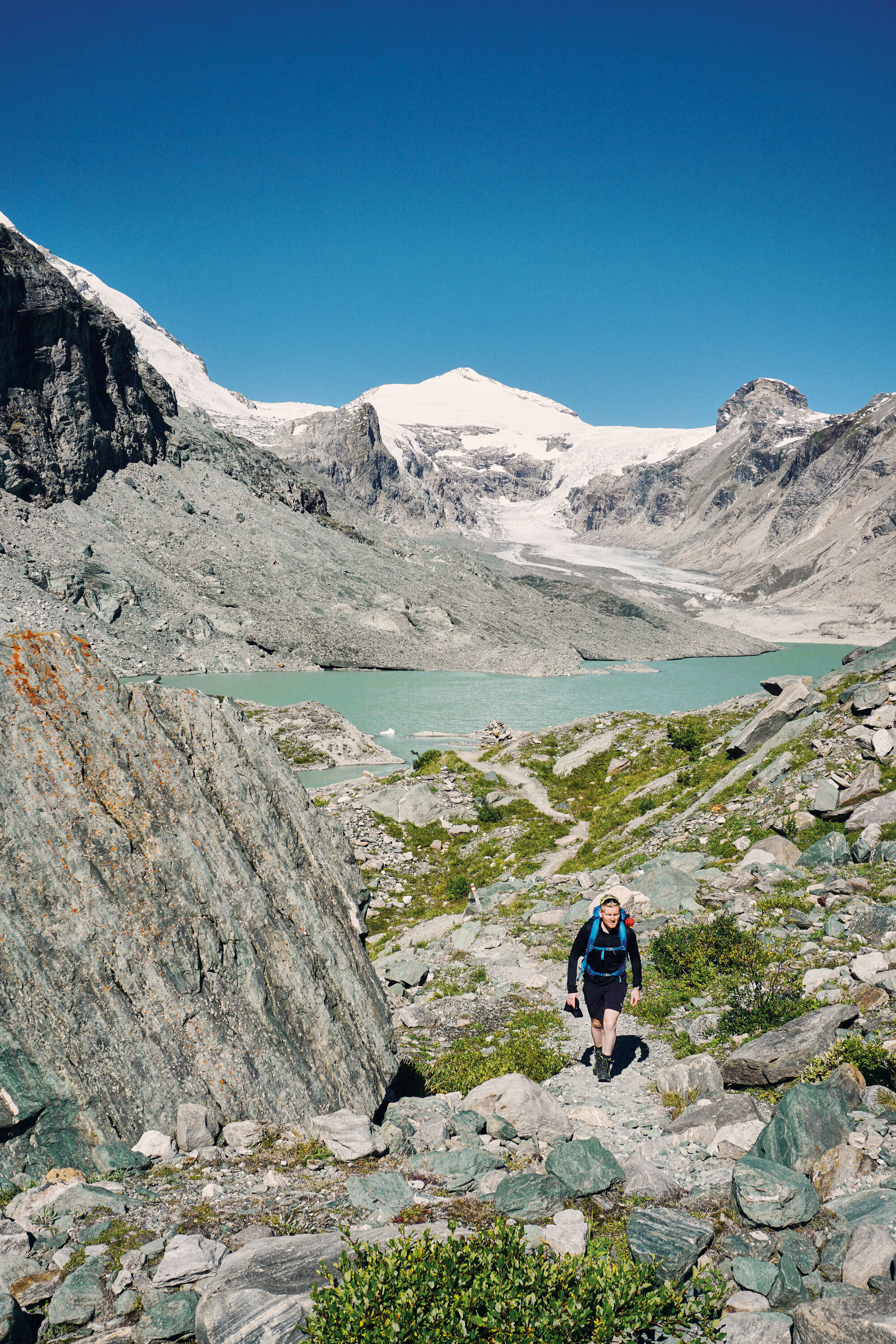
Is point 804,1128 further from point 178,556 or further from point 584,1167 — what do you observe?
point 178,556

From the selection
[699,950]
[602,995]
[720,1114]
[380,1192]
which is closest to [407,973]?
[699,950]

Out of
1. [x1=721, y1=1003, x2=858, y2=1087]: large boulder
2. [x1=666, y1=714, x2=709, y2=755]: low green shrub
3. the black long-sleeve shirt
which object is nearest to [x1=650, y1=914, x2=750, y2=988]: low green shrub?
the black long-sleeve shirt

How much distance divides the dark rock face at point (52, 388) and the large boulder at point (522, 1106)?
129531 mm

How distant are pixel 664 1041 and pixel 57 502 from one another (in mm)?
133590

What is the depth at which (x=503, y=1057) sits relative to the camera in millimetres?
9141

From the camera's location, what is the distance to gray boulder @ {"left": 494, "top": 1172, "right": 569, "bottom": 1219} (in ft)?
17.6

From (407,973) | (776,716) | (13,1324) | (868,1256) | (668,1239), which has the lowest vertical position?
(407,973)

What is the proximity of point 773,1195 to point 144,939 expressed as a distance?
5.62m

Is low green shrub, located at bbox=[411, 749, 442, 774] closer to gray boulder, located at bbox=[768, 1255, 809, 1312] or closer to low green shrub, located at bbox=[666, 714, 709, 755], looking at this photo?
low green shrub, located at bbox=[666, 714, 709, 755]

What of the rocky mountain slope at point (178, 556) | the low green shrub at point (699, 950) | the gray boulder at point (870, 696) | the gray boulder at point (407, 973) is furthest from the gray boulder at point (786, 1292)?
the rocky mountain slope at point (178, 556)

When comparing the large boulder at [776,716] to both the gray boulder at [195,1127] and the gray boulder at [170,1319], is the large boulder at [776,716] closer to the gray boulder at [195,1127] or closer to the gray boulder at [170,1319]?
the gray boulder at [195,1127]

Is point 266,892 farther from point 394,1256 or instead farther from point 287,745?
point 287,745

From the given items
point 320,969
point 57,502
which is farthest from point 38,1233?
point 57,502

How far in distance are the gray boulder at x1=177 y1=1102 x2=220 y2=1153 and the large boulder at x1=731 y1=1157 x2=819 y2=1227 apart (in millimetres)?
4315
